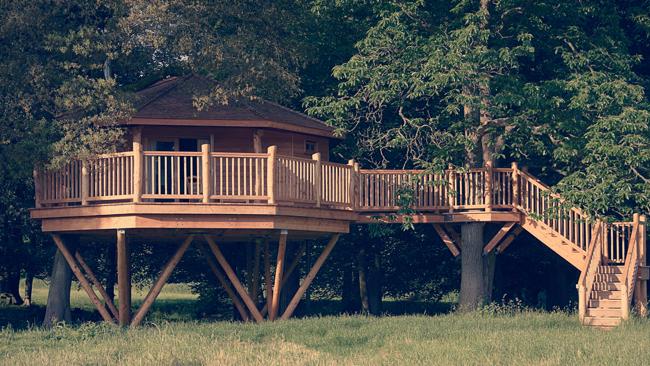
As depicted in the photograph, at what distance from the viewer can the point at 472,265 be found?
30328 mm

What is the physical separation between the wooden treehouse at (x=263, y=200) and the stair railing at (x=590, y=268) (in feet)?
0.13

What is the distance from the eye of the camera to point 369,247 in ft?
119

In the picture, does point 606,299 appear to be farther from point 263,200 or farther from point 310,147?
point 310,147

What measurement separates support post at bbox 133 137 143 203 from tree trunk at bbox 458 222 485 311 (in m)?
9.23

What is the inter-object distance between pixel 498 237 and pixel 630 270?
3.88 metres

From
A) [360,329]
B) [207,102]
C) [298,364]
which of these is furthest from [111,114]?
[298,364]

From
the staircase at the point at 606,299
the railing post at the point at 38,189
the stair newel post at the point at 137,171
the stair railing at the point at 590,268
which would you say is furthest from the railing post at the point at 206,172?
the staircase at the point at 606,299

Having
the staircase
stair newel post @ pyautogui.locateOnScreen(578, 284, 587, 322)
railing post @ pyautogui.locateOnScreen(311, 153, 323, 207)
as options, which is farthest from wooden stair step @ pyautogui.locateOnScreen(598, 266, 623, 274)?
railing post @ pyautogui.locateOnScreen(311, 153, 323, 207)

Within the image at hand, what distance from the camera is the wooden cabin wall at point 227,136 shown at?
28.7 meters

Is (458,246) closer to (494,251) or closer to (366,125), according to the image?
(494,251)

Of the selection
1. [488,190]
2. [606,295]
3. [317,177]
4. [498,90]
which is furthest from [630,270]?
[317,177]

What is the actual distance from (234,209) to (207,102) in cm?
337

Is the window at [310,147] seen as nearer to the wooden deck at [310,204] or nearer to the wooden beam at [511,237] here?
the wooden deck at [310,204]

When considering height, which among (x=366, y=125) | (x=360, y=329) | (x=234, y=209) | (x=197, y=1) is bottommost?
(x=360, y=329)
